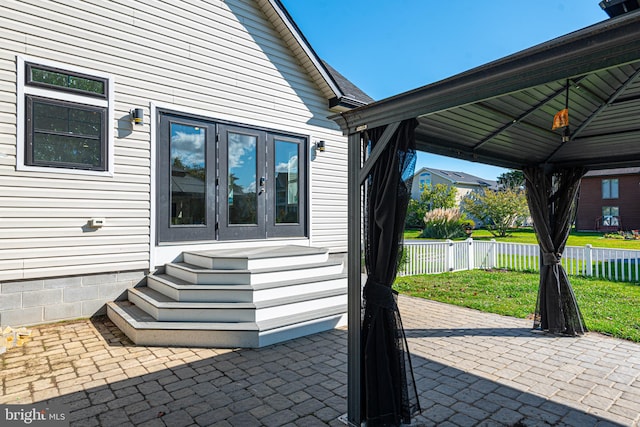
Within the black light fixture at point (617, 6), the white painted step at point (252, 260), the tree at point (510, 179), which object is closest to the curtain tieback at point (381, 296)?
the black light fixture at point (617, 6)

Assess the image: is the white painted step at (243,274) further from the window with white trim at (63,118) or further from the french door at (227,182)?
the window with white trim at (63,118)

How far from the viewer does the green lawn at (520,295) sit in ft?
16.6

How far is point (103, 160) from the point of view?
501cm

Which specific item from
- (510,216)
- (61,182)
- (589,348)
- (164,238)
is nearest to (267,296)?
(164,238)

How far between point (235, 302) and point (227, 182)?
252 cm

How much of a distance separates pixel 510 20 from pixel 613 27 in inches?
353

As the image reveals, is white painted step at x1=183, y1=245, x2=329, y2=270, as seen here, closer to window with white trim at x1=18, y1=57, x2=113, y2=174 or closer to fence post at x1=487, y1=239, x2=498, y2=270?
window with white trim at x1=18, y1=57, x2=113, y2=174

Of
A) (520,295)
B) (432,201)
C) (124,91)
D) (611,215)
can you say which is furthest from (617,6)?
(611,215)

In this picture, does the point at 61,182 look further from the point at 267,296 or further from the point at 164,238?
the point at 267,296

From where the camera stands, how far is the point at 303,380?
3232mm

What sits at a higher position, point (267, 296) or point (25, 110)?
point (25, 110)

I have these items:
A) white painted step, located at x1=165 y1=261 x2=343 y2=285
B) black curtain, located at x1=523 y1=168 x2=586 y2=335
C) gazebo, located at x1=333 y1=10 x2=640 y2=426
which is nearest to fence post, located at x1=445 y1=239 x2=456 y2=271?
black curtain, located at x1=523 y1=168 x2=586 y2=335

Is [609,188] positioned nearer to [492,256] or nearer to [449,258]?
[492,256]

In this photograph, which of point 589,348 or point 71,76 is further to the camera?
point 71,76
